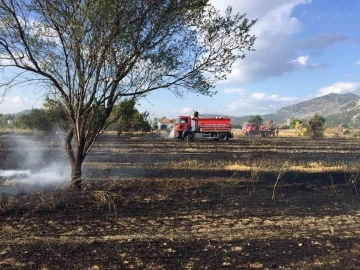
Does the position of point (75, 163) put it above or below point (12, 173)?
above

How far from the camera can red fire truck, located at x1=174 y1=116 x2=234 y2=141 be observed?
38.6 m

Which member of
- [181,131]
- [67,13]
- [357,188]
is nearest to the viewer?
[67,13]

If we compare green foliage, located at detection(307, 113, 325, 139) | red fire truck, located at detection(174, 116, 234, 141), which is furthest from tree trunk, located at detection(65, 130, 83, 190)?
green foliage, located at detection(307, 113, 325, 139)

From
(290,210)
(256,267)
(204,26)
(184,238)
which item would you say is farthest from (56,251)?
(204,26)

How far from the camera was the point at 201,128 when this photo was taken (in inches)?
1540

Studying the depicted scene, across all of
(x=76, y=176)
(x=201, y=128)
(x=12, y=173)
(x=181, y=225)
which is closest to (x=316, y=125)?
(x=201, y=128)

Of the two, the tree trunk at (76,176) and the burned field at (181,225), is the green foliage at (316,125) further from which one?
the tree trunk at (76,176)

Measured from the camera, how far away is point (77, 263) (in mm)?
4887

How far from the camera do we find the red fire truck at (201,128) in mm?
38562

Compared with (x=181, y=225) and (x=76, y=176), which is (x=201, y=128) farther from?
(x=181, y=225)

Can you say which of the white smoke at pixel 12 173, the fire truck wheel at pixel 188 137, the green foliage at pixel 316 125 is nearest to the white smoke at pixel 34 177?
the white smoke at pixel 12 173

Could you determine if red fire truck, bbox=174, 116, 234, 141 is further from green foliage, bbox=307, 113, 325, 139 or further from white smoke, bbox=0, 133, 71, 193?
white smoke, bbox=0, 133, 71, 193

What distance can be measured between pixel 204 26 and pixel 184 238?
5.74 m

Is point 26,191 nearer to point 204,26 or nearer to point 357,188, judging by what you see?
point 204,26
